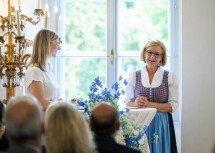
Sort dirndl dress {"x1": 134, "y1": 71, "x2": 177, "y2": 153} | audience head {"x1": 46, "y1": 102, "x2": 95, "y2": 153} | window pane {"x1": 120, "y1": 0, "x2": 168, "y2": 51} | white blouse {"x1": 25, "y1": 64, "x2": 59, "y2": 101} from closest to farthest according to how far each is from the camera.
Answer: audience head {"x1": 46, "y1": 102, "x2": 95, "y2": 153} → white blouse {"x1": 25, "y1": 64, "x2": 59, "y2": 101} → dirndl dress {"x1": 134, "y1": 71, "x2": 177, "y2": 153} → window pane {"x1": 120, "y1": 0, "x2": 168, "y2": 51}

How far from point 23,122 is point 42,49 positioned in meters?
1.83

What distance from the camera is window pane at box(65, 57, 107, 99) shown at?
5094 millimetres

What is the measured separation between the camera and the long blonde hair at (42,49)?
138 inches

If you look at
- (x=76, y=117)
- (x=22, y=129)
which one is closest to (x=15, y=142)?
(x=22, y=129)

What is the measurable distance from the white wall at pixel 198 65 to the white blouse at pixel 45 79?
1525 millimetres

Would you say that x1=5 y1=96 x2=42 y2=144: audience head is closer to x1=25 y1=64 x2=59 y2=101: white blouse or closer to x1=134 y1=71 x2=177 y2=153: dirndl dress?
x1=25 y1=64 x2=59 y2=101: white blouse

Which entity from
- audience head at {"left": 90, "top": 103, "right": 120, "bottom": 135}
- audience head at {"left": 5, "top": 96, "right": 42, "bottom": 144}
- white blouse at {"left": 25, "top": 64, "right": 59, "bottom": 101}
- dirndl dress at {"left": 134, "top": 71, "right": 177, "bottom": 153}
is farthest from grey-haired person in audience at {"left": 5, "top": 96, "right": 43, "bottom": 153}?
dirndl dress at {"left": 134, "top": 71, "right": 177, "bottom": 153}

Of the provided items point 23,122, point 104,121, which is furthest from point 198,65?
point 23,122

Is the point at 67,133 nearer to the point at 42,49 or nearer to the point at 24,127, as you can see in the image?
the point at 24,127

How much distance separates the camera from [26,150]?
167 cm

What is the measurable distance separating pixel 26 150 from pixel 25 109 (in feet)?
0.55

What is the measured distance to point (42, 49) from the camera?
3.51 meters

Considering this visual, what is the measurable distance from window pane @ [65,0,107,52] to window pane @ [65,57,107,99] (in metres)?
0.14

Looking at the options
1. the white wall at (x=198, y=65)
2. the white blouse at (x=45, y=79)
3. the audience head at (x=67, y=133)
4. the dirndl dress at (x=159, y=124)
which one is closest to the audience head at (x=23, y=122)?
the audience head at (x=67, y=133)
